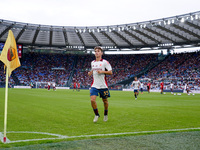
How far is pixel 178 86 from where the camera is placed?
138ft

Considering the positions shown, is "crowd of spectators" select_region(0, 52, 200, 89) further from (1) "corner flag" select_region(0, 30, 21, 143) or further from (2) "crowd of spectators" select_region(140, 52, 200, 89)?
(1) "corner flag" select_region(0, 30, 21, 143)

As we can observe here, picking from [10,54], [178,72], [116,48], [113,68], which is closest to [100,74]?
[10,54]

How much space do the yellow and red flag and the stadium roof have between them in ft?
132

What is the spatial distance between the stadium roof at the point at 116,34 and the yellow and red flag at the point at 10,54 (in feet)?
132

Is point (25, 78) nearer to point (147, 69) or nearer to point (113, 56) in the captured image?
point (113, 56)

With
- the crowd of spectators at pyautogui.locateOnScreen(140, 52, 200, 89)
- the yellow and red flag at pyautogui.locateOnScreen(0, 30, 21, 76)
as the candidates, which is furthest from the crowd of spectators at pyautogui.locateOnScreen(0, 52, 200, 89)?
the yellow and red flag at pyautogui.locateOnScreen(0, 30, 21, 76)

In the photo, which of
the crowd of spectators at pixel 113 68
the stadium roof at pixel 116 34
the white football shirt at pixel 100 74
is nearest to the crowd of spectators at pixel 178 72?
the crowd of spectators at pixel 113 68

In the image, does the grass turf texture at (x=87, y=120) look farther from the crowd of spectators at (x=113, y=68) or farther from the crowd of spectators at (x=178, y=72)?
the crowd of spectators at (x=113, y=68)

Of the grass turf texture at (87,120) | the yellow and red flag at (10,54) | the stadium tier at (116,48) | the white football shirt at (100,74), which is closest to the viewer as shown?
the yellow and red flag at (10,54)

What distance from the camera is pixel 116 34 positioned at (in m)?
51.6

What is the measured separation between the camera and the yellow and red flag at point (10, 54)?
13.3ft

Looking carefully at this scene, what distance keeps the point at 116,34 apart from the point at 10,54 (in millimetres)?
48645

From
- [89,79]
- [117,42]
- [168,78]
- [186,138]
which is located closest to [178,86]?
[168,78]

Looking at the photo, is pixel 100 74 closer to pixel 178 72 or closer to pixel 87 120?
pixel 87 120
